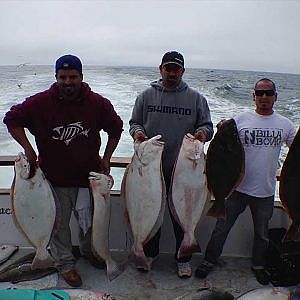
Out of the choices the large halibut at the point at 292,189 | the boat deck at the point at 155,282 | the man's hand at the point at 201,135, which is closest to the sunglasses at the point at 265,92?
the large halibut at the point at 292,189

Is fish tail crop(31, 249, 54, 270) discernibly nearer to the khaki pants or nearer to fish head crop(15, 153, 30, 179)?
the khaki pants

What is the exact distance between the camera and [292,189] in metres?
3.21

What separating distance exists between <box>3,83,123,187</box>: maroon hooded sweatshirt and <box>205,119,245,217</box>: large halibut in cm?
84

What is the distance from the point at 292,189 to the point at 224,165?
580 millimetres

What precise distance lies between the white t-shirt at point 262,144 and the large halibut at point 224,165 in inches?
5.7

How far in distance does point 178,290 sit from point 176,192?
921mm

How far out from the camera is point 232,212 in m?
3.53

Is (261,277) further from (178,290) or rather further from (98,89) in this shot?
(98,89)

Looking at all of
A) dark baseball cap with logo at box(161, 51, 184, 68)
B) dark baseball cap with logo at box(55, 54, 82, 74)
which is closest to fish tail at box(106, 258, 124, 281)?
dark baseball cap with logo at box(55, 54, 82, 74)

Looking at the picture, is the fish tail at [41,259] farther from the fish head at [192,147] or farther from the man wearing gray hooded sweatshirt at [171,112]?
the fish head at [192,147]

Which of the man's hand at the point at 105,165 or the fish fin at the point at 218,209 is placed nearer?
the fish fin at the point at 218,209

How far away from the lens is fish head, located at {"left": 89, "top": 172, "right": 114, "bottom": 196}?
3213 millimetres

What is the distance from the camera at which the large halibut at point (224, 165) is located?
10.5ft

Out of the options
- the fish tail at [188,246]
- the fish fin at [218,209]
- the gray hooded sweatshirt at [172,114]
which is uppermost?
the gray hooded sweatshirt at [172,114]
